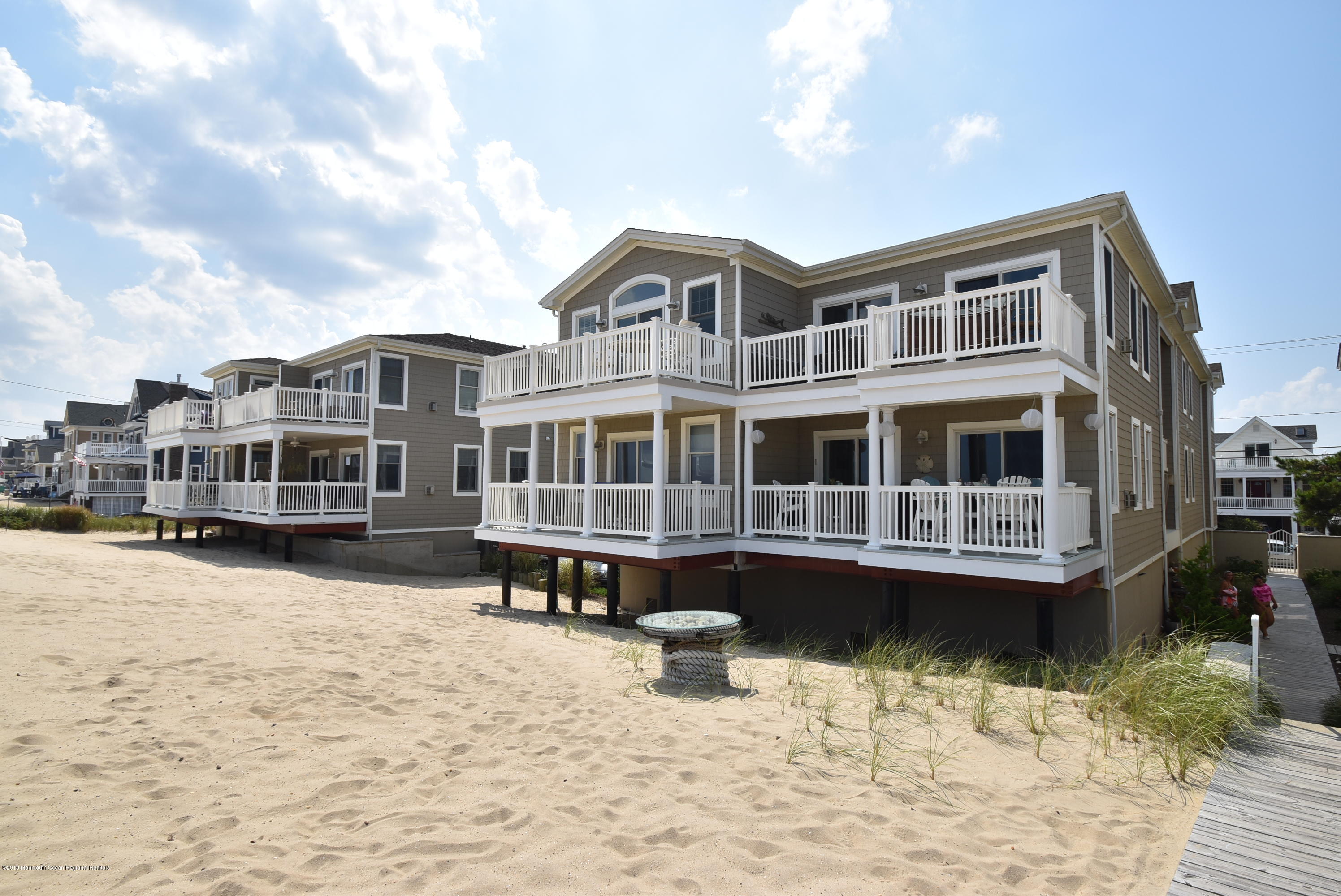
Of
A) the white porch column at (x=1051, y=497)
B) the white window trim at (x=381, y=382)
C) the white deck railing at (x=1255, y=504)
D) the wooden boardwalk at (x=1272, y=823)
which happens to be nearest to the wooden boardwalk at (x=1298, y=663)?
the wooden boardwalk at (x=1272, y=823)

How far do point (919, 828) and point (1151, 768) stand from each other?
2.31m

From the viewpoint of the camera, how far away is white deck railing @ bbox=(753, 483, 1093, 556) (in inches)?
358

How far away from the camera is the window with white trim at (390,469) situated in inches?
870

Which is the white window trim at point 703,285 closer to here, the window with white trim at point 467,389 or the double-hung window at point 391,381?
the window with white trim at point 467,389

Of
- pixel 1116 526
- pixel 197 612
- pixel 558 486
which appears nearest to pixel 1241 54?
pixel 1116 526

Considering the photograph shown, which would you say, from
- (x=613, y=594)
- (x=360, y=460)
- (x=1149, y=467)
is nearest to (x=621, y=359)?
(x=613, y=594)

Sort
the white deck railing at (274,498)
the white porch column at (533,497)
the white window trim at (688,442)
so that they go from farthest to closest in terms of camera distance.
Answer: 1. the white deck railing at (274,498)
2. the white porch column at (533,497)
3. the white window trim at (688,442)

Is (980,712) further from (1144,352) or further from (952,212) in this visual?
(1144,352)

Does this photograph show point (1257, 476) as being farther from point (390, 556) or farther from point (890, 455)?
point (390, 556)

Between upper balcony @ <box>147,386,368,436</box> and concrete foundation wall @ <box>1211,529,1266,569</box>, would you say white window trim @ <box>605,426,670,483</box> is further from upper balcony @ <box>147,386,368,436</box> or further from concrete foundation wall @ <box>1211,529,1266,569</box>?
concrete foundation wall @ <box>1211,529,1266,569</box>

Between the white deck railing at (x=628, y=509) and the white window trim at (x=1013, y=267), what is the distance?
572 centimetres

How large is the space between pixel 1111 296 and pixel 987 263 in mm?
2075

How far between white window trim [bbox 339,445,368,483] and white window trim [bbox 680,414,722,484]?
1268 centimetres

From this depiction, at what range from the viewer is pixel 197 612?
1008 cm
